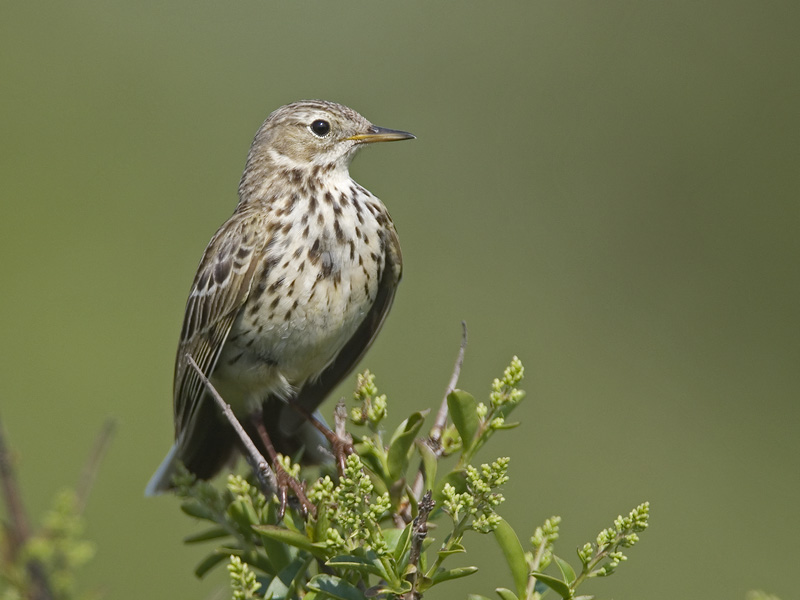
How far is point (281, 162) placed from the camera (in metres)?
4.62

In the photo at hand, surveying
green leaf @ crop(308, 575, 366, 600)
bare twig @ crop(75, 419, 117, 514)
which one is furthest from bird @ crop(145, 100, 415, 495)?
bare twig @ crop(75, 419, 117, 514)

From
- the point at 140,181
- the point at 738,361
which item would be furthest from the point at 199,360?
the point at 738,361

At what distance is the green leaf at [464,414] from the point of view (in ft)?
8.87

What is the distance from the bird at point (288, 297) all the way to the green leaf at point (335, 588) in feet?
5.41

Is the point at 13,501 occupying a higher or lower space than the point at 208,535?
higher

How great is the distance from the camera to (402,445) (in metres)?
2.84

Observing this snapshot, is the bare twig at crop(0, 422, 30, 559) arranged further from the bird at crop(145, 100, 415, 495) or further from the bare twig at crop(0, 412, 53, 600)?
the bird at crop(145, 100, 415, 495)

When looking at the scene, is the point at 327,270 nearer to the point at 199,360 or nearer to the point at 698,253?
the point at 199,360

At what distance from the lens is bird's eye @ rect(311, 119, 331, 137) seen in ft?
15.2

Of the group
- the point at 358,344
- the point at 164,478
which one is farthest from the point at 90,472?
the point at 358,344

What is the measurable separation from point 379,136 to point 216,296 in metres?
0.94

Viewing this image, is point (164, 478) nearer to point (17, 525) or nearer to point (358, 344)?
point (358, 344)

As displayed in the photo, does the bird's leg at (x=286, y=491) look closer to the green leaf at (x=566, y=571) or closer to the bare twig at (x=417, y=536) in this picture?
the bare twig at (x=417, y=536)

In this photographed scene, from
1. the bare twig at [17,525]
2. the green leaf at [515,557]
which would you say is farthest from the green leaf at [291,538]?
the bare twig at [17,525]
